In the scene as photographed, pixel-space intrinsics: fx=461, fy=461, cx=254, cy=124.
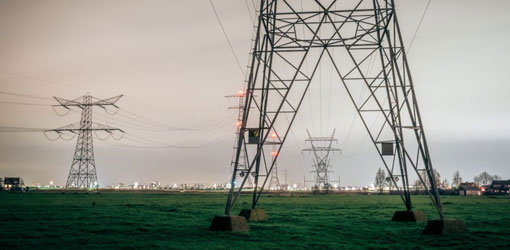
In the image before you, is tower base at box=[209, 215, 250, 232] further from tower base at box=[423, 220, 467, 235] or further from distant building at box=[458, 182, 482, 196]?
distant building at box=[458, 182, 482, 196]

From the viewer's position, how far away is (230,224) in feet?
54.1

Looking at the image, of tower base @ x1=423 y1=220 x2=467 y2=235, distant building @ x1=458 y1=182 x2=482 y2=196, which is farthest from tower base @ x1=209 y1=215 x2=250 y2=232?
distant building @ x1=458 y1=182 x2=482 y2=196

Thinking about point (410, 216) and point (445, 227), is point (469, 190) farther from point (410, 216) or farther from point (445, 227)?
point (445, 227)

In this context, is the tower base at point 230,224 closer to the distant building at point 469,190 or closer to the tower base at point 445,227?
the tower base at point 445,227

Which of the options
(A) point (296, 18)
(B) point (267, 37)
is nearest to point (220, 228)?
(B) point (267, 37)

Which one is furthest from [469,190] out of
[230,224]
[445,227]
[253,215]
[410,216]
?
[230,224]

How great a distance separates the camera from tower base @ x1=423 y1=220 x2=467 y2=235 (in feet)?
52.9

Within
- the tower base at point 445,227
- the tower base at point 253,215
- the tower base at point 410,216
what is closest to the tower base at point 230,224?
the tower base at point 253,215

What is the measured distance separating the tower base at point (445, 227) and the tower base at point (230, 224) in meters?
6.58

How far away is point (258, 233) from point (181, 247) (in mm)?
4233

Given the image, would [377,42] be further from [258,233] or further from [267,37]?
[258,233]

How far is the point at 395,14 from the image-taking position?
19.3 m

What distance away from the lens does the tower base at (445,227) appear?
1612 centimetres

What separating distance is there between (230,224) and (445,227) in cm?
756
